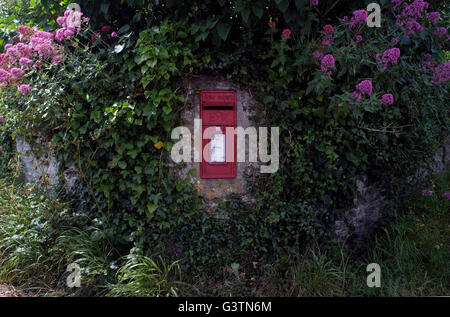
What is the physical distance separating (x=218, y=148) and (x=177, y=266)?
4.17 ft

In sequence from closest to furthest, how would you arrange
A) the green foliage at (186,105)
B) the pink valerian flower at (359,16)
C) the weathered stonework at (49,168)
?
the pink valerian flower at (359,16) → the green foliage at (186,105) → the weathered stonework at (49,168)

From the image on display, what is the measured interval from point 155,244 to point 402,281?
2.49m

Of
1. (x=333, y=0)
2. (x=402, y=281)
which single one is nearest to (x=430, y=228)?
(x=402, y=281)

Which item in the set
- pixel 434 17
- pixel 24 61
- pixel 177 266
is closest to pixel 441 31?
pixel 434 17

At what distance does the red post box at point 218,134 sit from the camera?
330 centimetres

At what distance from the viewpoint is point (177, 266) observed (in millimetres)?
3143

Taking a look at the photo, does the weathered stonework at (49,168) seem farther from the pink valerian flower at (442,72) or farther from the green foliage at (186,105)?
the pink valerian flower at (442,72)

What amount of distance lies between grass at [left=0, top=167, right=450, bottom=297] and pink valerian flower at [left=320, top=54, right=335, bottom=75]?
180 centimetres

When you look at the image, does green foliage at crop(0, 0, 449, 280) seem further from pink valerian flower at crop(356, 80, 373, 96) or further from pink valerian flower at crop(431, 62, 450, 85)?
pink valerian flower at crop(431, 62, 450, 85)

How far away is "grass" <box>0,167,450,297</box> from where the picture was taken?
9.66 feet

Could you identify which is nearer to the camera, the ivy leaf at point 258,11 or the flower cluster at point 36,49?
the ivy leaf at point 258,11

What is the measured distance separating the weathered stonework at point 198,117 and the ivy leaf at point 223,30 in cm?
49

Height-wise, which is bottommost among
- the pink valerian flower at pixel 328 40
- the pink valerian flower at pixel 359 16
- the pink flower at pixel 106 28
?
the pink valerian flower at pixel 328 40

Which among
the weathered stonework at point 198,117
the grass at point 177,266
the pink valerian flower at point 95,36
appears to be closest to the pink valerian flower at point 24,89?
the pink valerian flower at point 95,36
